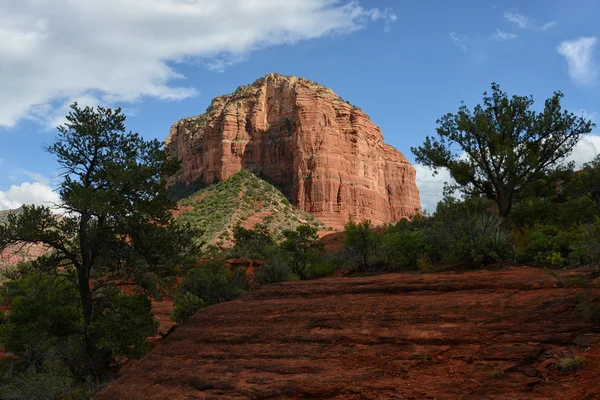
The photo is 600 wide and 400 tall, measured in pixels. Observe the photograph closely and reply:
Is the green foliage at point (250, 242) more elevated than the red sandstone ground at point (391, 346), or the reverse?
the green foliage at point (250, 242)

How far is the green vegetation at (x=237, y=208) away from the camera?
59494mm

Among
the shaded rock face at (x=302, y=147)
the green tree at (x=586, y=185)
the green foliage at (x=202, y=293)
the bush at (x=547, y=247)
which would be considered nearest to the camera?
the bush at (x=547, y=247)

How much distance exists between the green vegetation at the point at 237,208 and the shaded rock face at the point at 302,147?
472 centimetres

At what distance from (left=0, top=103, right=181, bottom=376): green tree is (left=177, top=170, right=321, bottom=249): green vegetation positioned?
40748mm

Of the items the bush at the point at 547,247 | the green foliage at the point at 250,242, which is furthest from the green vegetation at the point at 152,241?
the green foliage at the point at 250,242

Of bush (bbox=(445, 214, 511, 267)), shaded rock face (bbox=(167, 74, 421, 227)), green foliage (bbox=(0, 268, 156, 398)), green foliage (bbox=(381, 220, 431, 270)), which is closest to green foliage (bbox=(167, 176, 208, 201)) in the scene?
shaded rock face (bbox=(167, 74, 421, 227))

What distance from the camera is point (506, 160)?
15727mm

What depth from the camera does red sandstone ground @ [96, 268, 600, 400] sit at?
519 centimetres

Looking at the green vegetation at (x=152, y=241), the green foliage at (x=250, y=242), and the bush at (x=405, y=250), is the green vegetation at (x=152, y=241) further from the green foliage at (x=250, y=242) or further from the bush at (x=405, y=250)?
the green foliage at (x=250, y=242)

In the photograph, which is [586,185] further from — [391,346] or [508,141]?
[391,346]

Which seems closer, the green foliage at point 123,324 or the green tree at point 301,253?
the green foliage at point 123,324

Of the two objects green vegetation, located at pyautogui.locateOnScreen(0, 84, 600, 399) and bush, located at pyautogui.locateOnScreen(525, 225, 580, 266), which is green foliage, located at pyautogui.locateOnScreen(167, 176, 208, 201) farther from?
bush, located at pyautogui.locateOnScreen(525, 225, 580, 266)

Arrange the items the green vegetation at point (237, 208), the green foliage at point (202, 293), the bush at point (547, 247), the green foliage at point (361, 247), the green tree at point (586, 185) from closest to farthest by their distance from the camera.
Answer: the bush at point (547, 247) → the green foliage at point (202, 293) → the green foliage at point (361, 247) → the green tree at point (586, 185) → the green vegetation at point (237, 208)

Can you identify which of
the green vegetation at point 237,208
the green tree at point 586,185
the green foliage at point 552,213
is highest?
the green vegetation at point 237,208
